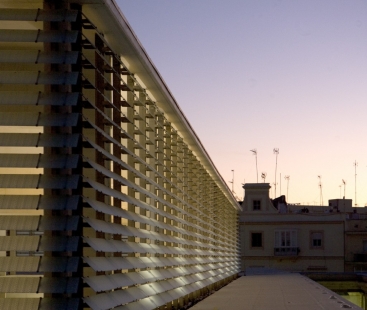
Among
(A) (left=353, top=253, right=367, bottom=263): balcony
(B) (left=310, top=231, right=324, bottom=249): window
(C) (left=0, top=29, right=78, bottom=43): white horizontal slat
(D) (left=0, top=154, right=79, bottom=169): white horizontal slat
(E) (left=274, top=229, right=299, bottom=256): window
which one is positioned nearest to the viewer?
(D) (left=0, top=154, right=79, bottom=169): white horizontal slat

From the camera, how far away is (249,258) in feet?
195

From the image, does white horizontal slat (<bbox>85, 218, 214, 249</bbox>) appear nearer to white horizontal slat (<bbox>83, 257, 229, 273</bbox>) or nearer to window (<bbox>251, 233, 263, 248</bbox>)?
white horizontal slat (<bbox>83, 257, 229, 273</bbox>)

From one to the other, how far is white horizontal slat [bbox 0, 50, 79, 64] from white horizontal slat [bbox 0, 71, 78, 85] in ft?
0.35

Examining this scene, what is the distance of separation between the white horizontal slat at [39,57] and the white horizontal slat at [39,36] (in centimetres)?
10

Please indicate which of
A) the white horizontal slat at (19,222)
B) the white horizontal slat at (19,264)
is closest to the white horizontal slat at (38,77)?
the white horizontal slat at (19,222)

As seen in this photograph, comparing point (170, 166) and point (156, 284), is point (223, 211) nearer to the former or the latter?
point (170, 166)

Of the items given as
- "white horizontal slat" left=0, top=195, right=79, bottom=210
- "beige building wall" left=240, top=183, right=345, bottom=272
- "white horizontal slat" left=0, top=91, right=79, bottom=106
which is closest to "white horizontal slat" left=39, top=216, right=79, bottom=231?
"white horizontal slat" left=0, top=195, right=79, bottom=210

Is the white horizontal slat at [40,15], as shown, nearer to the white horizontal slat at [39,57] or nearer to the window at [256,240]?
the white horizontal slat at [39,57]

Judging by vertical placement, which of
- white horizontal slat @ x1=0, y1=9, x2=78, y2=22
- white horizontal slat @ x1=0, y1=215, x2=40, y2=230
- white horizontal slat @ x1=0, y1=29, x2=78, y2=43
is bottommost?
white horizontal slat @ x1=0, y1=215, x2=40, y2=230

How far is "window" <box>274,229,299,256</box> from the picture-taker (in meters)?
58.5

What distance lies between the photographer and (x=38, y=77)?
257 inches

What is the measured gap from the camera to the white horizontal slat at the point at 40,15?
663 cm

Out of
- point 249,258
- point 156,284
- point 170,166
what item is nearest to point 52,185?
point 156,284

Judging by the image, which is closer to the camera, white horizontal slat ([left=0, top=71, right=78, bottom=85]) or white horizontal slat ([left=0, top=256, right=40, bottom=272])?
white horizontal slat ([left=0, top=256, right=40, bottom=272])
